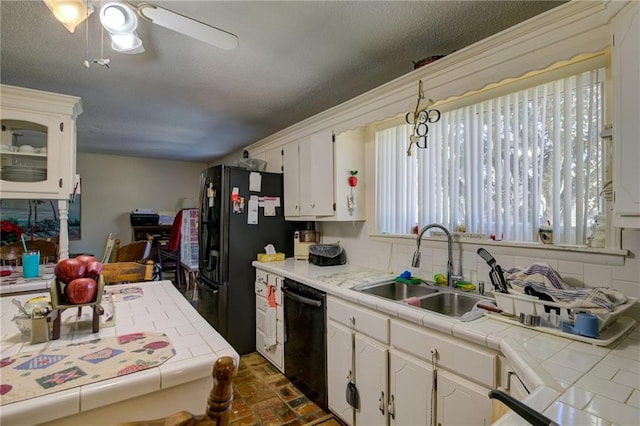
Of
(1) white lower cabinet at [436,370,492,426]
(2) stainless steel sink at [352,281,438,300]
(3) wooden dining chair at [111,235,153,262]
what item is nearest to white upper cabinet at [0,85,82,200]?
(3) wooden dining chair at [111,235,153,262]

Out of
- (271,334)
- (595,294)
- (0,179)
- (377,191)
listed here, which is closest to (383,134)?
(377,191)

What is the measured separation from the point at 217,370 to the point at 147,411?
467 millimetres

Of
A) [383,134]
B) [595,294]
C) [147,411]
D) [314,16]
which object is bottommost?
[147,411]

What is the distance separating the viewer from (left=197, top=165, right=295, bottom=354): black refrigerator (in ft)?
9.57

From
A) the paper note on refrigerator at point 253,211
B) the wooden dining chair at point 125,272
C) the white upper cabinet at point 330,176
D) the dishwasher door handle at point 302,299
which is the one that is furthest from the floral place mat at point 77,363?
the paper note on refrigerator at point 253,211

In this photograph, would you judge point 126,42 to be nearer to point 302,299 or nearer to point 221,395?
point 221,395

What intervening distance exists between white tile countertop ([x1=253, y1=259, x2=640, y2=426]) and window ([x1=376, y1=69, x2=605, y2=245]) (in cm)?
59

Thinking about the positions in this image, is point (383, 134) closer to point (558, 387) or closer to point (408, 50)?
point (408, 50)

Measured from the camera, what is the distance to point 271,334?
105 inches

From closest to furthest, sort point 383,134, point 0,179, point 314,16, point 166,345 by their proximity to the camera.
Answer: point 166,345 → point 314,16 → point 0,179 → point 383,134

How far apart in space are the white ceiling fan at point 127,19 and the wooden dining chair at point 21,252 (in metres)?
2.42

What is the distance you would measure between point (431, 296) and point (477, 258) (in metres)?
0.38

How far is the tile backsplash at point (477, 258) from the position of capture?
133 centimetres

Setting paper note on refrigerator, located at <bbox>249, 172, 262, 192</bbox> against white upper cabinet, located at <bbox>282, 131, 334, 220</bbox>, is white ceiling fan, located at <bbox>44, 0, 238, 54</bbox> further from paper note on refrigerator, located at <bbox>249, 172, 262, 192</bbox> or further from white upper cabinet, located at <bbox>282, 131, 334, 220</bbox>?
paper note on refrigerator, located at <bbox>249, 172, 262, 192</bbox>
